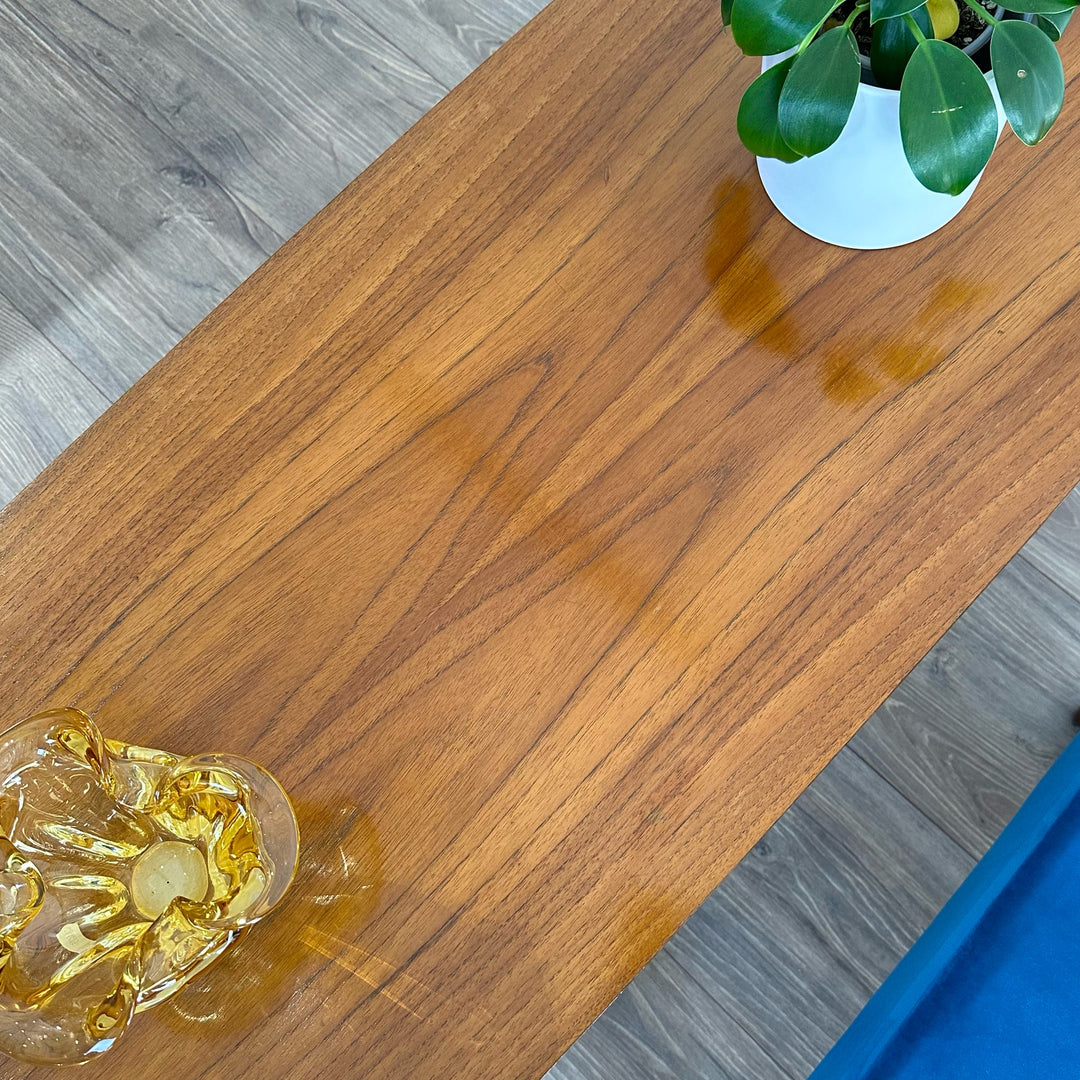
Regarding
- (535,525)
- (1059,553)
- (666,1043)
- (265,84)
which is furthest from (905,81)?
(265,84)

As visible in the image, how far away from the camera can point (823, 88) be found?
540mm

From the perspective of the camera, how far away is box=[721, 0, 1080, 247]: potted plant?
53cm

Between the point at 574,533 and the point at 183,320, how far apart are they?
35.2 inches

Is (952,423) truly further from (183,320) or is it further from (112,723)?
(183,320)

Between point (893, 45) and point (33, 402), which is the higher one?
Answer: point (893, 45)

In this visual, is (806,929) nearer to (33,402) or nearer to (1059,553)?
(1059,553)

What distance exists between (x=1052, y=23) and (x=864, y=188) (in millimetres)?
125

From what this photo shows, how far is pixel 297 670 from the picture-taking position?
65 cm

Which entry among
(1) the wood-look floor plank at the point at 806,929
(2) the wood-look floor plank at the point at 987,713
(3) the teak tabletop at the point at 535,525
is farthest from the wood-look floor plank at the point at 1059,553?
(3) the teak tabletop at the point at 535,525

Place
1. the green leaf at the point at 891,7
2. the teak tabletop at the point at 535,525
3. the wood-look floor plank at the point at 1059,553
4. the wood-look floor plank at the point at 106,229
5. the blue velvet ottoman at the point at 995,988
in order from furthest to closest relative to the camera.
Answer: the wood-look floor plank at the point at 106,229 → the wood-look floor plank at the point at 1059,553 → the blue velvet ottoman at the point at 995,988 → the teak tabletop at the point at 535,525 → the green leaf at the point at 891,7

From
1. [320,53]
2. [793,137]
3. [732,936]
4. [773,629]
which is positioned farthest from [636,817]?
[320,53]

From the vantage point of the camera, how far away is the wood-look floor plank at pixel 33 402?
4.33 ft

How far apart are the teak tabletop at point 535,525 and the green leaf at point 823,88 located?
0.50 ft

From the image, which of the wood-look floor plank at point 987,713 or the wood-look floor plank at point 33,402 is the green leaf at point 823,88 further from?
the wood-look floor plank at point 33,402
